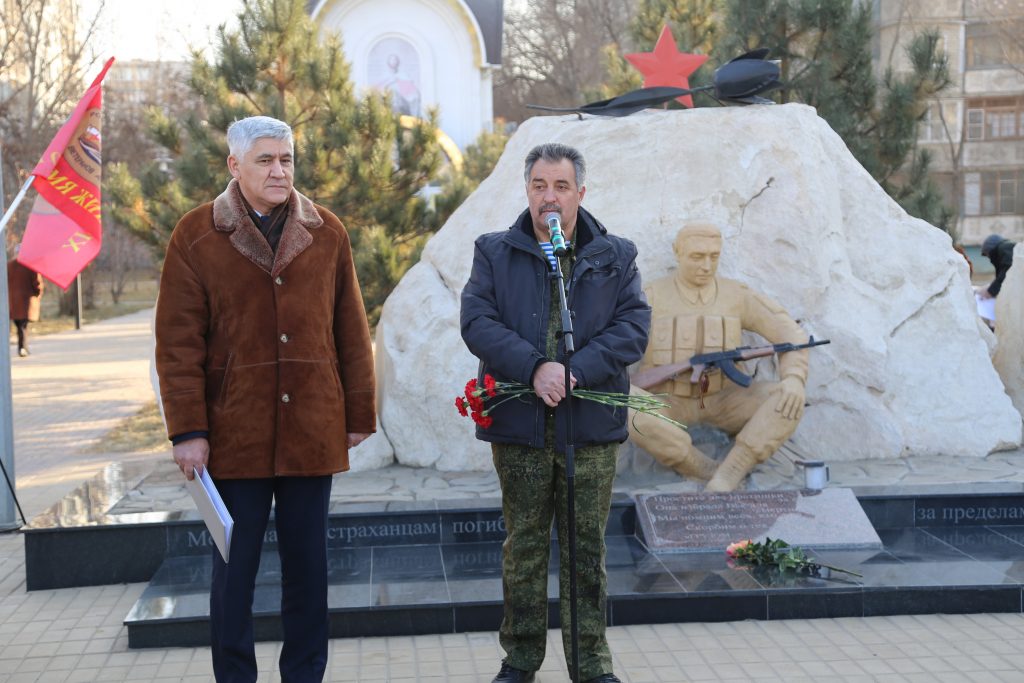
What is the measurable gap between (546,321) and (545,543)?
775 millimetres

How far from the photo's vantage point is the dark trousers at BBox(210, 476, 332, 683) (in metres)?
3.49

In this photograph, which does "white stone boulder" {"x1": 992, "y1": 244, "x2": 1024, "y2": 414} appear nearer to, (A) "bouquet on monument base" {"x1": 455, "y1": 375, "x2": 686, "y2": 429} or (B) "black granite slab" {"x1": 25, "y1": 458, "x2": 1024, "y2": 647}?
(B) "black granite slab" {"x1": 25, "y1": 458, "x2": 1024, "y2": 647}

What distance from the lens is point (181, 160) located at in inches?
401

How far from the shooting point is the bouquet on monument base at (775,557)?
4.99 m

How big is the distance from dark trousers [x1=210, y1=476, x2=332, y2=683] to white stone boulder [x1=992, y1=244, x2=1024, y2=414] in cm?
590

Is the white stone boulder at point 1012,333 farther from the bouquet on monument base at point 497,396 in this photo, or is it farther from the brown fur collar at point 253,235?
the brown fur collar at point 253,235

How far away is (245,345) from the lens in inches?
135

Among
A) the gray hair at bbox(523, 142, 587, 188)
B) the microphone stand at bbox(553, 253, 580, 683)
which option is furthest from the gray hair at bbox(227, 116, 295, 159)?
the microphone stand at bbox(553, 253, 580, 683)

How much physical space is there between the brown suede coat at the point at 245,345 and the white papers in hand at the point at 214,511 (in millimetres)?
112

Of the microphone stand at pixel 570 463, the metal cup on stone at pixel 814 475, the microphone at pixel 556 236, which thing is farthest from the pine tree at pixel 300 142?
the microphone stand at pixel 570 463

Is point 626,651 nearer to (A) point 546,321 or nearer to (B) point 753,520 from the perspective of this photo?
(B) point 753,520

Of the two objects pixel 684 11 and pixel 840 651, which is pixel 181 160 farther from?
pixel 840 651

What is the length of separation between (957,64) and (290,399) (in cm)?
3543

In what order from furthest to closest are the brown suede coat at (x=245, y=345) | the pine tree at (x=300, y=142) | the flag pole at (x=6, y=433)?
1. the pine tree at (x=300, y=142)
2. the flag pole at (x=6, y=433)
3. the brown suede coat at (x=245, y=345)
